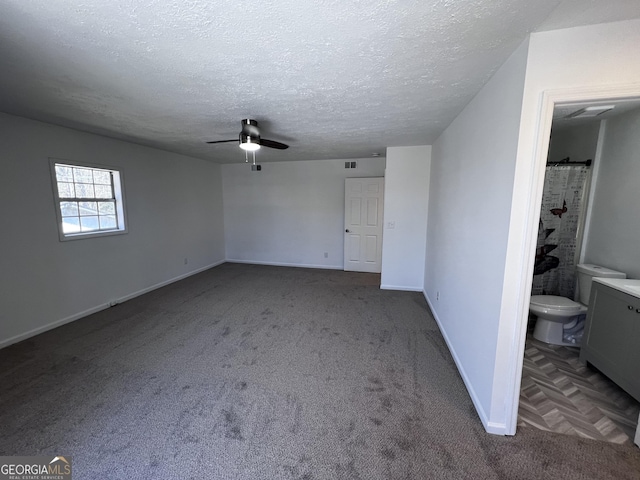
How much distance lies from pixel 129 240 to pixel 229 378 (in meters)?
3.02

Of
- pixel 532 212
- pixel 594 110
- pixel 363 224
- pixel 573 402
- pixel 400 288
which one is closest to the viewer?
pixel 532 212

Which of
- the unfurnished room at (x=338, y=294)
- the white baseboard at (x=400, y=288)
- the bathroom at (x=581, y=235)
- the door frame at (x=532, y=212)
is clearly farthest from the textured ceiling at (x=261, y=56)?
the white baseboard at (x=400, y=288)

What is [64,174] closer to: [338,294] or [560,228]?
[338,294]

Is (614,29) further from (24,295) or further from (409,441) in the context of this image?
(24,295)

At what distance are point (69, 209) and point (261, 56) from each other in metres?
3.36

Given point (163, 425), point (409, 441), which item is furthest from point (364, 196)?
point (163, 425)

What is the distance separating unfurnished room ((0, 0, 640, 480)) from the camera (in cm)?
133

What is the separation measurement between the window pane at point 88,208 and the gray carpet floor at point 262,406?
1.40 metres

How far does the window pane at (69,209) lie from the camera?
315 centimetres

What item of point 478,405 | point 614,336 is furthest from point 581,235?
point 478,405

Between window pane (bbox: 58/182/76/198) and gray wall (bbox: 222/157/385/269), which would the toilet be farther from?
window pane (bbox: 58/182/76/198)

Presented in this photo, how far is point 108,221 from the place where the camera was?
3.73m

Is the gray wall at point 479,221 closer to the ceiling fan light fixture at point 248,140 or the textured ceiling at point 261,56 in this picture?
the textured ceiling at point 261,56

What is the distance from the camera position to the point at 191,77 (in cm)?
180
